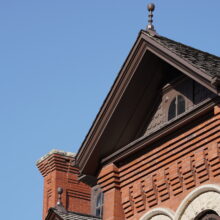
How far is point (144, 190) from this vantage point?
1792cm

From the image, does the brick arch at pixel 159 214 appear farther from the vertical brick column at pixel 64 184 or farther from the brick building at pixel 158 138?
the vertical brick column at pixel 64 184

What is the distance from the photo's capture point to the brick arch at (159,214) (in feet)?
56.2

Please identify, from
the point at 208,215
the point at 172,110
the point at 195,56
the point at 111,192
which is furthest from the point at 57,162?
the point at 208,215

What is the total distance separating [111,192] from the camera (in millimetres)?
18719

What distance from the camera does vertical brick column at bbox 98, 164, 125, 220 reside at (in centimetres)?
1841

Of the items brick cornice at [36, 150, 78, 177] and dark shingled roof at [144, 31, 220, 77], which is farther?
brick cornice at [36, 150, 78, 177]

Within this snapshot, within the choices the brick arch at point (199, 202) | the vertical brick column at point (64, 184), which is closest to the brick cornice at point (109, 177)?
the brick arch at point (199, 202)

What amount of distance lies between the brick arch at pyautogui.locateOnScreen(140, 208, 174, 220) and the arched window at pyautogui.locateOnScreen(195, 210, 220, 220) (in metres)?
0.75

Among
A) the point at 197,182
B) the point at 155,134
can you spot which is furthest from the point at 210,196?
the point at 155,134

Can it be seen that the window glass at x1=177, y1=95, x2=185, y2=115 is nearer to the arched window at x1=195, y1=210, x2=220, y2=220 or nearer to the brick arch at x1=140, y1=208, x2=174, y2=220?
the brick arch at x1=140, y1=208, x2=174, y2=220

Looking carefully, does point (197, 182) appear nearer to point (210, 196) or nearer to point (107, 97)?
point (210, 196)

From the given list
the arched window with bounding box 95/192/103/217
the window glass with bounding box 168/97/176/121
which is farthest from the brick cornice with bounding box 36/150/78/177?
the window glass with bounding box 168/97/176/121

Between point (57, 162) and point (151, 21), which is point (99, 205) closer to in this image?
point (57, 162)

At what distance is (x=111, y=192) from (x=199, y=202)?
9.21 feet
